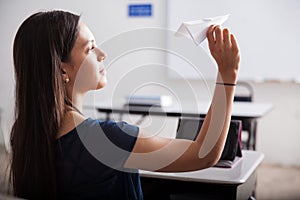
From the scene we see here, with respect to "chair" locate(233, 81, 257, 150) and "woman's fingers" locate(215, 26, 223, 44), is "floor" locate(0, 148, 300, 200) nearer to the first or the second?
"chair" locate(233, 81, 257, 150)

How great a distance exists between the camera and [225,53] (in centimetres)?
104

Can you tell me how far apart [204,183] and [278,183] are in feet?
8.48

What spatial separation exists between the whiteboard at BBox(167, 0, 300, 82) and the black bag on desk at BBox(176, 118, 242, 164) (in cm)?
254

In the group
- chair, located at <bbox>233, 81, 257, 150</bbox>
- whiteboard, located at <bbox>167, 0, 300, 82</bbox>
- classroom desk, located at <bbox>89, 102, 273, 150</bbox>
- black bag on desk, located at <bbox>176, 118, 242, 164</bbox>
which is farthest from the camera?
whiteboard, located at <bbox>167, 0, 300, 82</bbox>

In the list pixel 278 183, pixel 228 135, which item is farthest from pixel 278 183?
pixel 228 135

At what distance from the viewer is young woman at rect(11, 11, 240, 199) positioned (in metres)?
1.07

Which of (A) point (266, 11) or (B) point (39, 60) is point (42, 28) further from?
(A) point (266, 11)

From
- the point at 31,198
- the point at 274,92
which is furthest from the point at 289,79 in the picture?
the point at 31,198

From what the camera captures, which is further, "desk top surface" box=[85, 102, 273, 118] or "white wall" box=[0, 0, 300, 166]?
"white wall" box=[0, 0, 300, 166]

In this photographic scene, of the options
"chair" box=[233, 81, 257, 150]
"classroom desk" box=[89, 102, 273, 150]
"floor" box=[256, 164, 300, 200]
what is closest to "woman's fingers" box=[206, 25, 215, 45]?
"classroom desk" box=[89, 102, 273, 150]

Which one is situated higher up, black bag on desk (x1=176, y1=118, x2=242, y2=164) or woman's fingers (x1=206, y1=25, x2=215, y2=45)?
woman's fingers (x1=206, y1=25, x2=215, y2=45)

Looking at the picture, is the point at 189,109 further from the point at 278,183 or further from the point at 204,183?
the point at 204,183

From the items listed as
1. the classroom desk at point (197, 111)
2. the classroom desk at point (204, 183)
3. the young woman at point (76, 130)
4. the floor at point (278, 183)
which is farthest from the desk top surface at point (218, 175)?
the floor at point (278, 183)

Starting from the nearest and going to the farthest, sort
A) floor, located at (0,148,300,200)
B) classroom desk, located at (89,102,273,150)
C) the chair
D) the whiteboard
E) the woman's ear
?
the woman's ear
classroom desk, located at (89,102,273,150)
the chair
floor, located at (0,148,300,200)
the whiteboard
